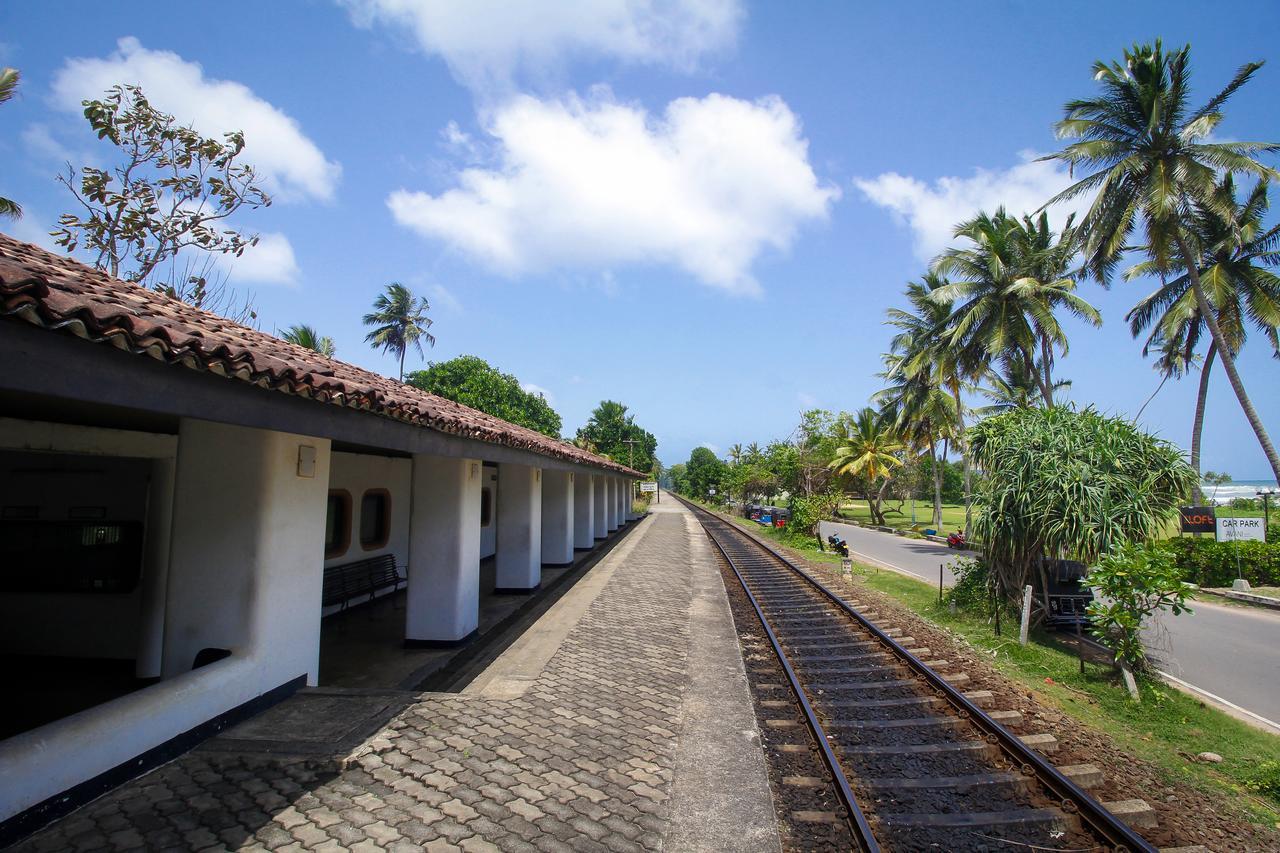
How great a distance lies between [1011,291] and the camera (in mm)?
21531

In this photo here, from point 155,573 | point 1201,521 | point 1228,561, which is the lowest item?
point 1228,561

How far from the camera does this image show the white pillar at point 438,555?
711 cm

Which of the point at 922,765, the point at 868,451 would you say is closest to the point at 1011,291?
the point at 868,451

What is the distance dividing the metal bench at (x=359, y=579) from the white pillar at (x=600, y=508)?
10432 millimetres

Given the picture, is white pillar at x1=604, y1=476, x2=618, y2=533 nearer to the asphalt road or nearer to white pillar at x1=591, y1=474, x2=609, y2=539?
white pillar at x1=591, y1=474, x2=609, y2=539

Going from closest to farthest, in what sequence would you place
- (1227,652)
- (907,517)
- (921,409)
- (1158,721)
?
(1158,721) → (1227,652) → (921,409) → (907,517)

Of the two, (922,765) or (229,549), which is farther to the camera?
(922,765)

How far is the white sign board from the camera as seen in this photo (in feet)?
46.9

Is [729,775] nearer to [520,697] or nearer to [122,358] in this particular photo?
[520,697]

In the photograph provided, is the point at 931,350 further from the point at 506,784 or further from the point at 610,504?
the point at 506,784

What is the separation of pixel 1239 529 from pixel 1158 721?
12.5 m

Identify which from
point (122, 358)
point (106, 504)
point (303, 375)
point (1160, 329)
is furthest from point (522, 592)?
point (1160, 329)

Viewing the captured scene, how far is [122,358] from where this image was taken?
2.55m

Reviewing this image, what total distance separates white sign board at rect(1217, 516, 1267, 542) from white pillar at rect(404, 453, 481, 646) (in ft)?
58.7
